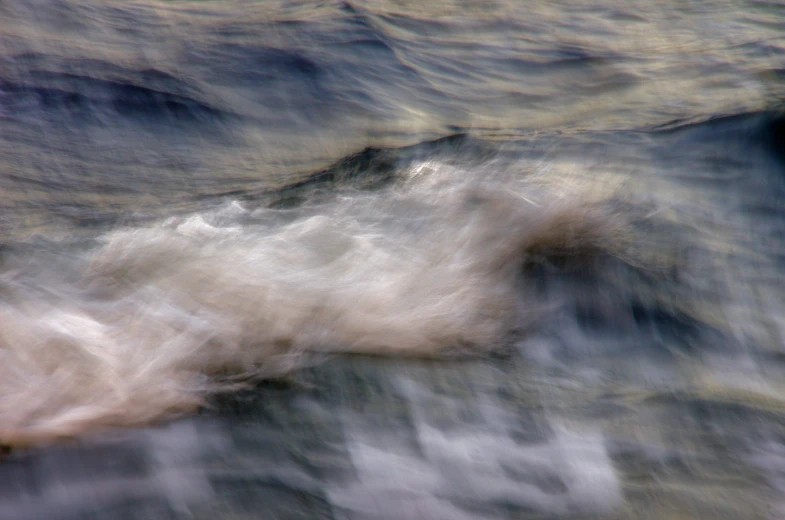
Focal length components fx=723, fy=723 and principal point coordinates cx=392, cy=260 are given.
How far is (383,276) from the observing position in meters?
2.14

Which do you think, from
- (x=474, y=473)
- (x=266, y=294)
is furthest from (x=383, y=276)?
(x=474, y=473)

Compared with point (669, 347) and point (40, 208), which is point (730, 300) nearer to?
point (669, 347)

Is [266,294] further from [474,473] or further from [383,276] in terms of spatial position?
[474,473]

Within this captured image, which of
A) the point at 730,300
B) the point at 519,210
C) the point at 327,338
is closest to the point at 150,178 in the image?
the point at 327,338

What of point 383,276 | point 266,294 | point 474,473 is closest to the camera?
point 474,473

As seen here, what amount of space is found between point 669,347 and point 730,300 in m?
0.34

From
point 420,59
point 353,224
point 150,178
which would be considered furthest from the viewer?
point 420,59

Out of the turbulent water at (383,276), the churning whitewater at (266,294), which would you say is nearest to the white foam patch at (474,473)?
the turbulent water at (383,276)

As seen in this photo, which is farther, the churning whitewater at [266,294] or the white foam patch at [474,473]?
the churning whitewater at [266,294]

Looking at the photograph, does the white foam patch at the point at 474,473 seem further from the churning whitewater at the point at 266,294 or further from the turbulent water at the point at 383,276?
the churning whitewater at the point at 266,294

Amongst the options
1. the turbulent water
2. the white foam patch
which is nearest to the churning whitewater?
the turbulent water

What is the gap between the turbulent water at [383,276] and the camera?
1.63m

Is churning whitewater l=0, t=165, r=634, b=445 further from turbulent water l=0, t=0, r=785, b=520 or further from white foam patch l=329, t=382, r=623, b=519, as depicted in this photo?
white foam patch l=329, t=382, r=623, b=519

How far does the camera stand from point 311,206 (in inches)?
97.9
